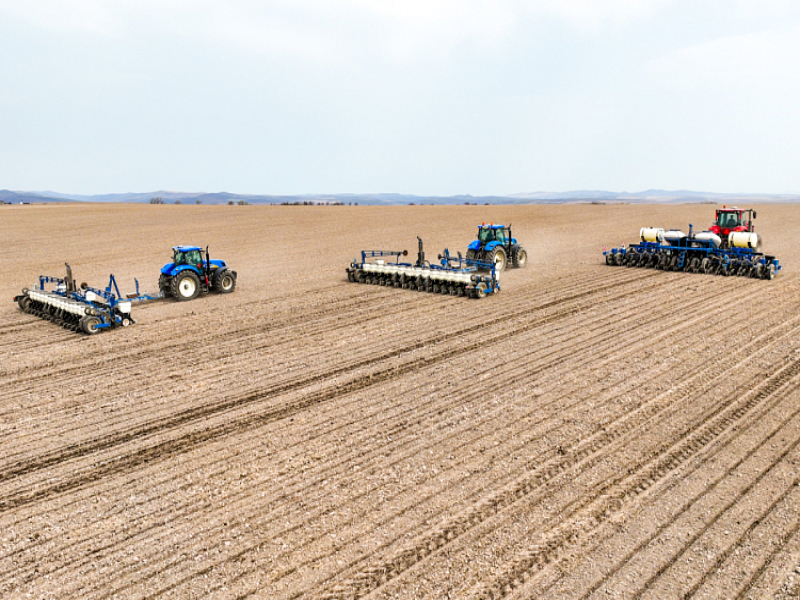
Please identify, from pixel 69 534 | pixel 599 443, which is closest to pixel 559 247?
pixel 599 443

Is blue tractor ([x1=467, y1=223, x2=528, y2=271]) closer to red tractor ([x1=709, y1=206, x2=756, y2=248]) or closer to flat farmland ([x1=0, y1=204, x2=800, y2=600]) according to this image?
flat farmland ([x1=0, y1=204, x2=800, y2=600])

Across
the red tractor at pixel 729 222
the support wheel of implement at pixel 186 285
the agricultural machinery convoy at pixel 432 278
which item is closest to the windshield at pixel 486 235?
the agricultural machinery convoy at pixel 432 278

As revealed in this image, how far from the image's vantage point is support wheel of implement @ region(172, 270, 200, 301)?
Result: 16750 millimetres

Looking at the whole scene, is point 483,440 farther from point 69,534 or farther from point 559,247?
point 559,247

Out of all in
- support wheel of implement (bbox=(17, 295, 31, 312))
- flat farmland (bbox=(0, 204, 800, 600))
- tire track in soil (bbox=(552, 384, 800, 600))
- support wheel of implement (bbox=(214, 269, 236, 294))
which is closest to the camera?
tire track in soil (bbox=(552, 384, 800, 600))

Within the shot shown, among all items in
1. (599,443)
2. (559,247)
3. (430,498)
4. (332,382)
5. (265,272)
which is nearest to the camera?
(430,498)

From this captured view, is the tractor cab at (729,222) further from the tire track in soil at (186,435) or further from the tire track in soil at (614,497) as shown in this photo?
the tire track in soil at (186,435)

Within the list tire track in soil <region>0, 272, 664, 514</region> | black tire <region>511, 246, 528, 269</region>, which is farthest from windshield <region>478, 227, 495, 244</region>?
tire track in soil <region>0, 272, 664, 514</region>

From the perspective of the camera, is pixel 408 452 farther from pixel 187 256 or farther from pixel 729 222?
pixel 729 222

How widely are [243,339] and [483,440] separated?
6.96 metres

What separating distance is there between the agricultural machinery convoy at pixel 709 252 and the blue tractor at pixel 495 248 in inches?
165

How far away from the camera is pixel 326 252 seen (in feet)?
93.5

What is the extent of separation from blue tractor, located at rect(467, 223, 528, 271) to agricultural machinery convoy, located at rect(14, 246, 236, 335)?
8.63m

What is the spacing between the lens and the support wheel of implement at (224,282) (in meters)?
17.8
